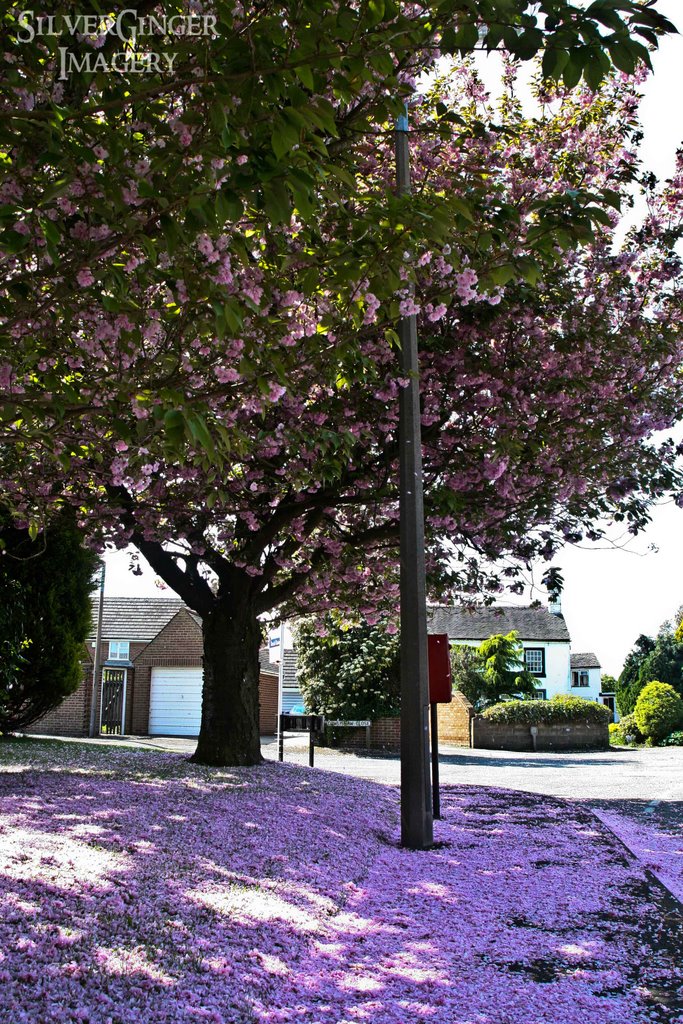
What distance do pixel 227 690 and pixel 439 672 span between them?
12.6 ft

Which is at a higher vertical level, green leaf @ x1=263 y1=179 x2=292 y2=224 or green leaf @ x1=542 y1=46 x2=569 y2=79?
green leaf @ x1=542 y1=46 x2=569 y2=79

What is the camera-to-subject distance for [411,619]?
8359mm

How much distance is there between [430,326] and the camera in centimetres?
1034

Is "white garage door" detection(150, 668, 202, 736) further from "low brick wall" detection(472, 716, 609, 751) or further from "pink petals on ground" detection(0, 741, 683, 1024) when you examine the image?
"pink petals on ground" detection(0, 741, 683, 1024)

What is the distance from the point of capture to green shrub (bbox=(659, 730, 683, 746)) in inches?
1401

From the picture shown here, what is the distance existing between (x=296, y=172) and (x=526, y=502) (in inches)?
341

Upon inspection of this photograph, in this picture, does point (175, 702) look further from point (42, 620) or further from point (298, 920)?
point (298, 920)

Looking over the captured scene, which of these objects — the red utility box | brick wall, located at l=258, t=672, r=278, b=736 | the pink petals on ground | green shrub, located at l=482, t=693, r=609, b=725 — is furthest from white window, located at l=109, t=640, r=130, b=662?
the red utility box

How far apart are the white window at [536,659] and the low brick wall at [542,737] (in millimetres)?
16849

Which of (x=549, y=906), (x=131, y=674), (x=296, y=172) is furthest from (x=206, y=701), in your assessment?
(x=131, y=674)

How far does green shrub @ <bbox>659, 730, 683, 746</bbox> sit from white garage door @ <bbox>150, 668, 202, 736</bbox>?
19.1m

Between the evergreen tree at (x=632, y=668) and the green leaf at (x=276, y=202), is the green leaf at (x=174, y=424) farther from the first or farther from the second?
the evergreen tree at (x=632, y=668)

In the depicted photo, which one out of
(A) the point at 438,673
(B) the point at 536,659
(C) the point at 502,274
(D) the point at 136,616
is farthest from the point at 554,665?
(C) the point at 502,274

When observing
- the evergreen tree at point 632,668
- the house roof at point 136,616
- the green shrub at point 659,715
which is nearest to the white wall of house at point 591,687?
the evergreen tree at point 632,668
